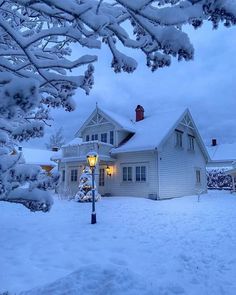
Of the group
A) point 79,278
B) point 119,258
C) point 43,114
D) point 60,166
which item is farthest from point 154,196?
point 43,114

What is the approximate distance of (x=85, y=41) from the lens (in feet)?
8.64

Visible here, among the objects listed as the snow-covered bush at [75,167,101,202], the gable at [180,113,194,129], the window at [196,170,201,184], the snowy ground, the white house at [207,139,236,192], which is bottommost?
the snowy ground

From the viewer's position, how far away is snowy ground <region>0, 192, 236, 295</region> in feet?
15.5

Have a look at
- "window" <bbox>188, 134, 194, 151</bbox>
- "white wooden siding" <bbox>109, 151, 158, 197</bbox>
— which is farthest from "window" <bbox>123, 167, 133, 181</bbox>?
"window" <bbox>188, 134, 194, 151</bbox>

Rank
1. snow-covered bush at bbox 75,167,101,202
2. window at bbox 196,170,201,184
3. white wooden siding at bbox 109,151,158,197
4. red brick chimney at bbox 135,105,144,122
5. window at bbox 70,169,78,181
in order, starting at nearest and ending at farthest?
snow-covered bush at bbox 75,167,101,202 < white wooden siding at bbox 109,151,158,197 < window at bbox 70,169,78,181 < window at bbox 196,170,201,184 < red brick chimney at bbox 135,105,144,122

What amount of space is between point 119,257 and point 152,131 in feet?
56.4

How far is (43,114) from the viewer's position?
13.0 ft

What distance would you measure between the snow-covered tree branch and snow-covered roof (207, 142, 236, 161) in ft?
135

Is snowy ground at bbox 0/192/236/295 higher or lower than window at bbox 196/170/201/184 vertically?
lower

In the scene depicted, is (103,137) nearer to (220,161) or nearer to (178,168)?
(178,168)

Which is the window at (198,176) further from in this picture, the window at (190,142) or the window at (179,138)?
the window at (179,138)

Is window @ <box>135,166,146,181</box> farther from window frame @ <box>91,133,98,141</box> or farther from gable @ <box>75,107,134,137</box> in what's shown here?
window frame @ <box>91,133,98,141</box>

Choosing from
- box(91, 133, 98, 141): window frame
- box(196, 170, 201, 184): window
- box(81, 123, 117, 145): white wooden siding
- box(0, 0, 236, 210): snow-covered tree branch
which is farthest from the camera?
box(196, 170, 201, 184): window

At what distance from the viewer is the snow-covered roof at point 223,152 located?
41.7 m
